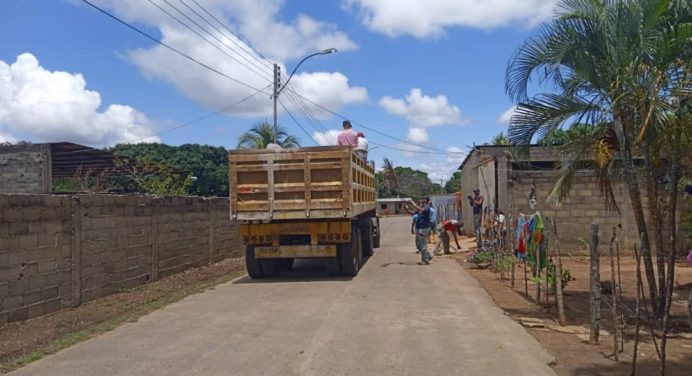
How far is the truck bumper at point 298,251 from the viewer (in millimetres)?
13453

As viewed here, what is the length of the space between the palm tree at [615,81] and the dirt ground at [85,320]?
652 centimetres

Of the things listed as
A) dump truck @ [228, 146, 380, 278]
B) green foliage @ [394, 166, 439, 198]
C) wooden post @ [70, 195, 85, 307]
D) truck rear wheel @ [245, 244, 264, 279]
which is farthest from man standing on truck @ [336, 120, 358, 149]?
green foliage @ [394, 166, 439, 198]

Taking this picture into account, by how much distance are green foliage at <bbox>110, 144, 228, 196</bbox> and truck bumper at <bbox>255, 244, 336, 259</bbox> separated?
40173mm

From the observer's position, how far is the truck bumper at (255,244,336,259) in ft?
44.1

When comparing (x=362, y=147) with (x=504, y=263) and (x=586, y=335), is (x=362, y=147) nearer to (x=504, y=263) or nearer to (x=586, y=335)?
(x=504, y=263)

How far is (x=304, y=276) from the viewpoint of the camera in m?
14.7

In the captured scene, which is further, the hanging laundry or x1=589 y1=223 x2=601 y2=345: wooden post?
the hanging laundry

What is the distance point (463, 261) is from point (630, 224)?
5228 millimetres

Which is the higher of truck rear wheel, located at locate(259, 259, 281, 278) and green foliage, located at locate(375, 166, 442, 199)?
green foliage, located at locate(375, 166, 442, 199)

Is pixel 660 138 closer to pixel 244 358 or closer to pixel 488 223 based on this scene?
pixel 244 358

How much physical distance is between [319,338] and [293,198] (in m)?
5.66

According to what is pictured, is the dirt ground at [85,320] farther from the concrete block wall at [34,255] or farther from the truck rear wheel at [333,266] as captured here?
the truck rear wheel at [333,266]

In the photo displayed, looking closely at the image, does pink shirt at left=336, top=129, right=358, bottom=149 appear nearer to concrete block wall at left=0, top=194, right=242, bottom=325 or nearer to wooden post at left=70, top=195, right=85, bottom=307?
concrete block wall at left=0, top=194, right=242, bottom=325

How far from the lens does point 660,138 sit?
7.84 meters
